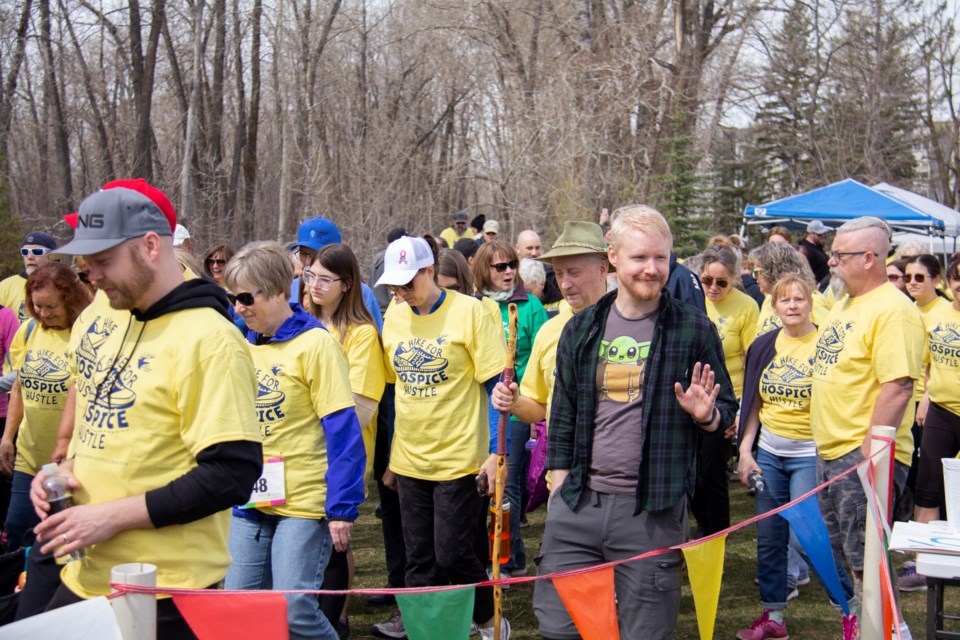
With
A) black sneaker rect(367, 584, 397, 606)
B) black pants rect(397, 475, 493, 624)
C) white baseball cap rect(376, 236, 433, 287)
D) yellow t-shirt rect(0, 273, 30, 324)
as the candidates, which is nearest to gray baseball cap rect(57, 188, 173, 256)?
white baseball cap rect(376, 236, 433, 287)

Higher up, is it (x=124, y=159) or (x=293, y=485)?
(x=124, y=159)

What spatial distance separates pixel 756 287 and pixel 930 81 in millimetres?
24377

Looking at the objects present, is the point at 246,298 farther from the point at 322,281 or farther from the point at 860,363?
the point at 860,363

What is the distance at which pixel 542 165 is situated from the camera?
64.0 feet

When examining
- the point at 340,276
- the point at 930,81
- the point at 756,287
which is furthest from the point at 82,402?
the point at 930,81

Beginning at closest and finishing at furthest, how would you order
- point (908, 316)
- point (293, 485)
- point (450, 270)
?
1. point (293, 485)
2. point (908, 316)
3. point (450, 270)

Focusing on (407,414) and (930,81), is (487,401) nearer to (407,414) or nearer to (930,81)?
(407,414)

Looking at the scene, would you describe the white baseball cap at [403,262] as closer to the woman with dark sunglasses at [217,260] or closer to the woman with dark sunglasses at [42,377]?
the woman with dark sunglasses at [42,377]

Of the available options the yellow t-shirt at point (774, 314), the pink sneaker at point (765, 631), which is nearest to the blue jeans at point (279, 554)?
the pink sneaker at point (765, 631)

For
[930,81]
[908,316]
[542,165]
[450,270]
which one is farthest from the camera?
[930,81]

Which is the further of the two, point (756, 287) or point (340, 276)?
point (756, 287)

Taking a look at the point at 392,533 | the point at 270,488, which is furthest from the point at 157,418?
the point at 392,533

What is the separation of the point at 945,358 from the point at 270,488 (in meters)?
4.89

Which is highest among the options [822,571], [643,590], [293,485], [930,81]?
[930,81]
